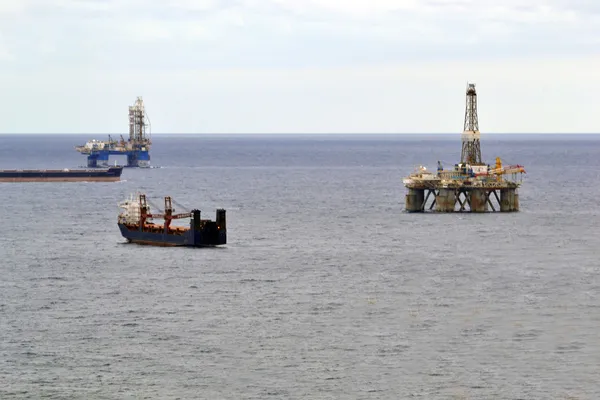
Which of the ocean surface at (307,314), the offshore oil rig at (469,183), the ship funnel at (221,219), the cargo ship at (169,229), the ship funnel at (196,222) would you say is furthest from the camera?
the offshore oil rig at (469,183)

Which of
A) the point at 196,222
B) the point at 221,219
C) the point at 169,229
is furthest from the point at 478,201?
the point at 196,222

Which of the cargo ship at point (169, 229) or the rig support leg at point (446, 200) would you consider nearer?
the cargo ship at point (169, 229)

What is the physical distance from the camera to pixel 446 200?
160125 millimetres

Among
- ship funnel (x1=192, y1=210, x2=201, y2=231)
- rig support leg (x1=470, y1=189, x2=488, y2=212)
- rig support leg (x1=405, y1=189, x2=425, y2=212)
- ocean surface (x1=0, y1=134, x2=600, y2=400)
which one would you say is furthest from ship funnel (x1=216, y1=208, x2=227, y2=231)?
rig support leg (x1=470, y1=189, x2=488, y2=212)

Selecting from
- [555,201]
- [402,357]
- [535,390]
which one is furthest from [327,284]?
[555,201]

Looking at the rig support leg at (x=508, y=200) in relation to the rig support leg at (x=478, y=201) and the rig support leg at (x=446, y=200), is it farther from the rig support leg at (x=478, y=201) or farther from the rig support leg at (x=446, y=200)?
the rig support leg at (x=446, y=200)

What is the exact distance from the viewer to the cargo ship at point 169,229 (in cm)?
12381

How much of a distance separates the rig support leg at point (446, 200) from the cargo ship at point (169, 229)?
4266 cm

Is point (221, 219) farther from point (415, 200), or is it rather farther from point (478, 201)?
point (478, 201)

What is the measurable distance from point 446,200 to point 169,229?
4604cm

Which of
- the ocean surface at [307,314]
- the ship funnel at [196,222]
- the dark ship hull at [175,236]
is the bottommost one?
the ocean surface at [307,314]

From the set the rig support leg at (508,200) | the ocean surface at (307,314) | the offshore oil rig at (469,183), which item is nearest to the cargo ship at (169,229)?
the ocean surface at (307,314)

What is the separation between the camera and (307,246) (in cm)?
12850

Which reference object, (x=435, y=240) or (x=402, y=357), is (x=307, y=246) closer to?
(x=435, y=240)
